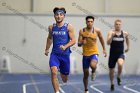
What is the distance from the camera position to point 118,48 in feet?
44.4

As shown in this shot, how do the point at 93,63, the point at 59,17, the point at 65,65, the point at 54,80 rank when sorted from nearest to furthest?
the point at 54,80 → the point at 59,17 → the point at 65,65 → the point at 93,63

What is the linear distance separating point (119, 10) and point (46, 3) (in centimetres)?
444

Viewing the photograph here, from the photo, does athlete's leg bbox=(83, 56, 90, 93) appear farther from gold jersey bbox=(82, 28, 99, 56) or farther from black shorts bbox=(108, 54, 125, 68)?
black shorts bbox=(108, 54, 125, 68)

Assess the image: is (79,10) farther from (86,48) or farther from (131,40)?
(86,48)

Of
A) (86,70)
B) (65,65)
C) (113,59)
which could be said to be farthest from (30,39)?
(65,65)

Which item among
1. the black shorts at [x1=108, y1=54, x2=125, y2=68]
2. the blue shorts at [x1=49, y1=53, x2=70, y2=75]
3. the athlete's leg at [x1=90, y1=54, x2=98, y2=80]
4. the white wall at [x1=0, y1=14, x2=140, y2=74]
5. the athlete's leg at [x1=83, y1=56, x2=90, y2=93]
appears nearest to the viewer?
the blue shorts at [x1=49, y1=53, x2=70, y2=75]

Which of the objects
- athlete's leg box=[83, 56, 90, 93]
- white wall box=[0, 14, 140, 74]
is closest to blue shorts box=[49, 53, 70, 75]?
athlete's leg box=[83, 56, 90, 93]

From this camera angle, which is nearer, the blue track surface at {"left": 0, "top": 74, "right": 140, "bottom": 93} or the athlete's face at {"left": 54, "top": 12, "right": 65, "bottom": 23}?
the athlete's face at {"left": 54, "top": 12, "right": 65, "bottom": 23}

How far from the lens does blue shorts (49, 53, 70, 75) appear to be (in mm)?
10086

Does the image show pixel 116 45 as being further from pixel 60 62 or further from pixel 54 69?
pixel 54 69

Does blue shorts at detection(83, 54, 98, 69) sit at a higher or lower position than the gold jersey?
lower

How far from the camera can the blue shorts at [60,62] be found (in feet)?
33.1

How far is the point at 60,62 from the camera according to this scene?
34.3 feet

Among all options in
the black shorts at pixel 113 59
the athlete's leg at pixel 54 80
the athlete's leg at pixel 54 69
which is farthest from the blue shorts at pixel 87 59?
the athlete's leg at pixel 54 80
